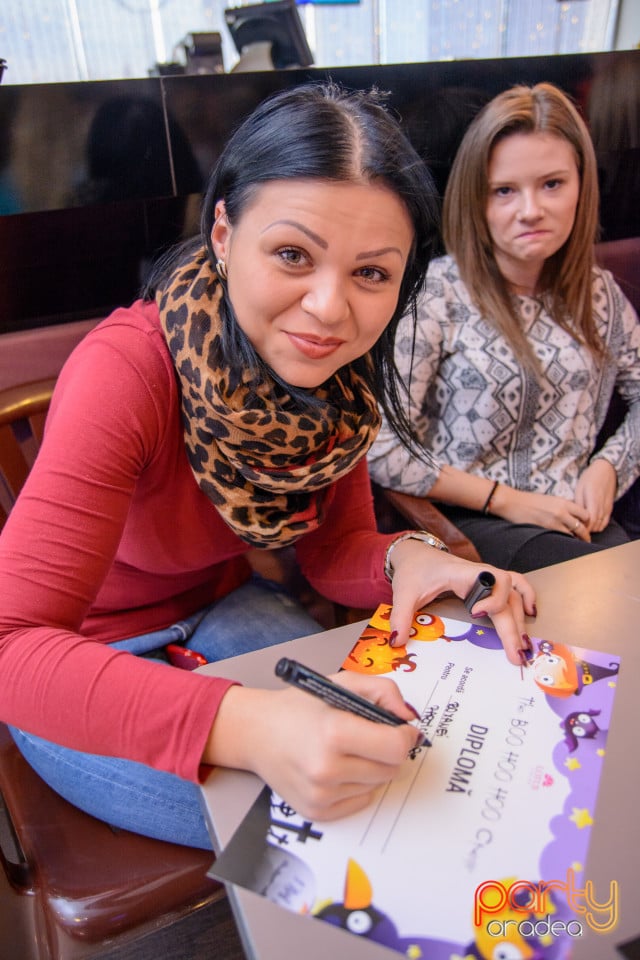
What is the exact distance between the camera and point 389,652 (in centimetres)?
74

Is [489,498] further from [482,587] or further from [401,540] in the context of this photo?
[482,587]

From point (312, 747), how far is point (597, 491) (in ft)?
4.20

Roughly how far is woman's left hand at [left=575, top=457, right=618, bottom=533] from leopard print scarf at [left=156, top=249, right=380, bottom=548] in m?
0.81

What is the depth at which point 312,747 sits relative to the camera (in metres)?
0.56

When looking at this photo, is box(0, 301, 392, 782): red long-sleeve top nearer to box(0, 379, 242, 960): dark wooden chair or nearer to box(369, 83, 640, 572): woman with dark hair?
box(0, 379, 242, 960): dark wooden chair

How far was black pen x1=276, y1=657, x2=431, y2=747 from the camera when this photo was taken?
57 cm

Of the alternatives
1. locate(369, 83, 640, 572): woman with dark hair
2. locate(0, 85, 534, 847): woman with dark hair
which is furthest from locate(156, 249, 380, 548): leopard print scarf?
locate(369, 83, 640, 572): woman with dark hair

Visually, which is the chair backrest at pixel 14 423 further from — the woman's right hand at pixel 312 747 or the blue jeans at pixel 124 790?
the woman's right hand at pixel 312 747

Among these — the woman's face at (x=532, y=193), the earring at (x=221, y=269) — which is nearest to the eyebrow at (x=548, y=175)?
the woman's face at (x=532, y=193)

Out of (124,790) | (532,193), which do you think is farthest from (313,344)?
(532,193)

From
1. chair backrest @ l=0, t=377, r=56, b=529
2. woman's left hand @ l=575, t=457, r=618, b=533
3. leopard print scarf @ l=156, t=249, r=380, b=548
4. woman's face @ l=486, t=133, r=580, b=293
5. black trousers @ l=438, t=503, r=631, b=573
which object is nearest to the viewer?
leopard print scarf @ l=156, t=249, r=380, b=548

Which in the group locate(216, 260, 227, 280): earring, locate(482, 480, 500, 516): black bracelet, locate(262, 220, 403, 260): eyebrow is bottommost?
locate(482, 480, 500, 516): black bracelet

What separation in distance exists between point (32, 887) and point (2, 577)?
38 centimetres

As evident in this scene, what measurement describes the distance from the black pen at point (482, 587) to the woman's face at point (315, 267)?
309mm
